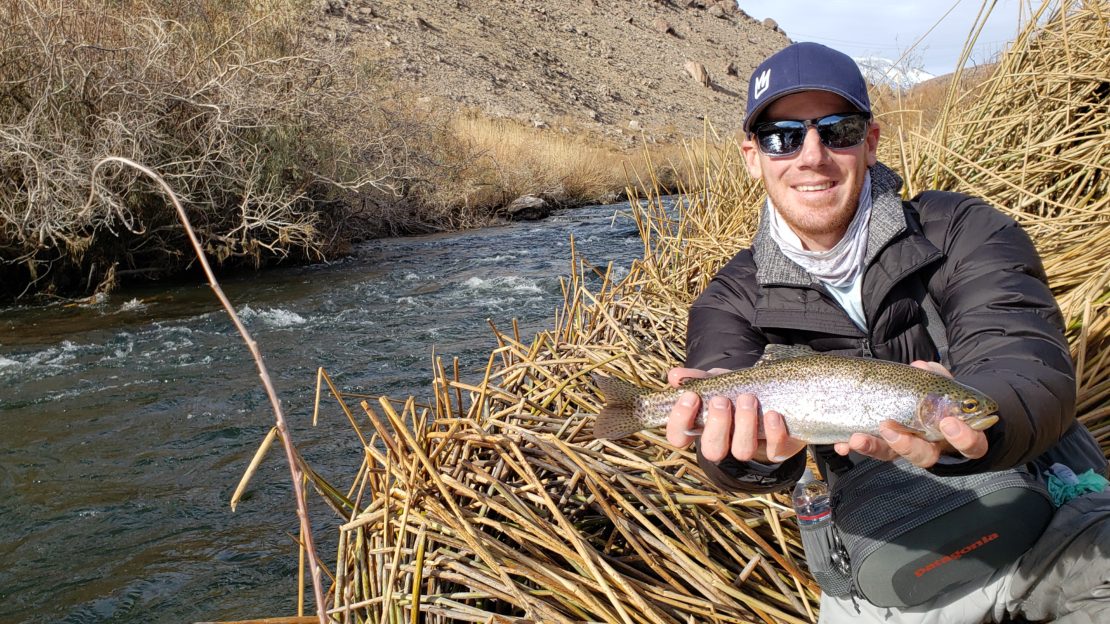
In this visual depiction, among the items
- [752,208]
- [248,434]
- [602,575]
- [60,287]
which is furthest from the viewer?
[60,287]

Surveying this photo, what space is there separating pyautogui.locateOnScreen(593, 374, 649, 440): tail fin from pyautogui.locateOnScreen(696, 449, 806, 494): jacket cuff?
8.0 inches

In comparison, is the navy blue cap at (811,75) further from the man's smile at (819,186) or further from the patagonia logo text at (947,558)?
the patagonia logo text at (947,558)

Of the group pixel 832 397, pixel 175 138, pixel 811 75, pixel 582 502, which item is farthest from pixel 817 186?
pixel 175 138

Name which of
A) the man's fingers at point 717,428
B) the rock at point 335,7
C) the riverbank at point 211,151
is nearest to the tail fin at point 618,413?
the man's fingers at point 717,428

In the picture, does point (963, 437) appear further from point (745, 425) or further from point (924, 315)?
point (924, 315)

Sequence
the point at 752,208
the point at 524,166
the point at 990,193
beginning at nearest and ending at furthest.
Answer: the point at 990,193, the point at 752,208, the point at 524,166

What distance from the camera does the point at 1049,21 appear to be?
528 cm

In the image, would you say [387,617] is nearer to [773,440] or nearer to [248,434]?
[773,440]

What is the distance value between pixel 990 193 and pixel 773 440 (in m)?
3.69

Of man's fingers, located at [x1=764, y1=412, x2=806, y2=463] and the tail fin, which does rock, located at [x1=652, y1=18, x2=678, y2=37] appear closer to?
the tail fin

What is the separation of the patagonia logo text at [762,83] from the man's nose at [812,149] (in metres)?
0.19

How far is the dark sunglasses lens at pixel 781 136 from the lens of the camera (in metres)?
2.63

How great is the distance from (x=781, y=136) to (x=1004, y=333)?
0.92m

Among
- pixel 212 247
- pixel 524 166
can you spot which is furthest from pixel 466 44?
pixel 212 247
